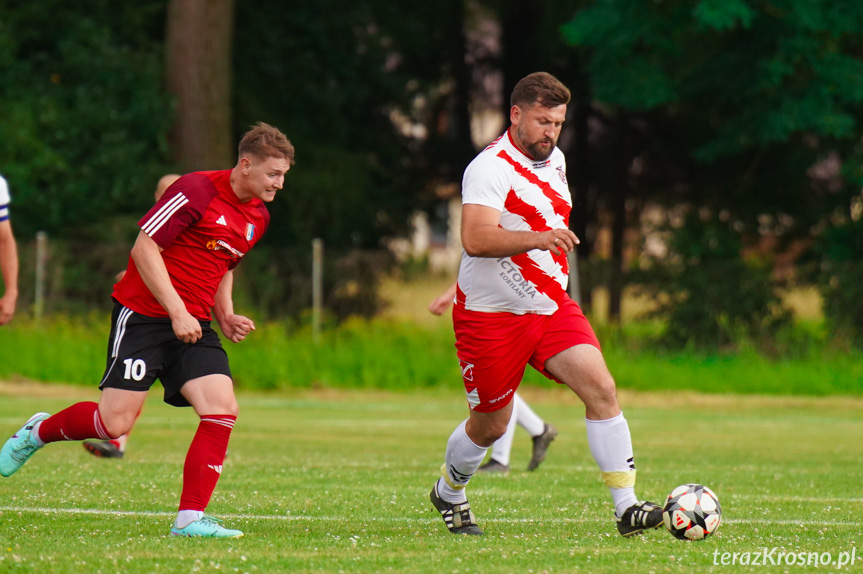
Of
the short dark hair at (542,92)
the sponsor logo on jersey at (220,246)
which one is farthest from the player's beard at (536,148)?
the sponsor logo on jersey at (220,246)

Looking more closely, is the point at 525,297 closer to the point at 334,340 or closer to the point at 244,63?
the point at 334,340

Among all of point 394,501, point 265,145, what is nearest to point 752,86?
point 394,501

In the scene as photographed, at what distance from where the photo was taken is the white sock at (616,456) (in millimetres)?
6449

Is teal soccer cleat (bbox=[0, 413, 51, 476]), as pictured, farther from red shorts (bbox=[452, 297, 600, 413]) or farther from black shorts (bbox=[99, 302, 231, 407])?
red shorts (bbox=[452, 297, 600, 413])

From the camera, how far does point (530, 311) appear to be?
256 inches

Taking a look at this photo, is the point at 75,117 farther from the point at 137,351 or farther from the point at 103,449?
the point at 137,351

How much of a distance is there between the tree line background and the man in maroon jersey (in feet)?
52.7

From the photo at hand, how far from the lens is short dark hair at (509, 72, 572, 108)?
640 cm

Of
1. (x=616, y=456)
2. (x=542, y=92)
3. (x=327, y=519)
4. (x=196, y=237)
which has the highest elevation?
(x=542, y=92)

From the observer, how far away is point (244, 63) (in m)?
28.5

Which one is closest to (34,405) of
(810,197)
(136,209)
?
(136,209)

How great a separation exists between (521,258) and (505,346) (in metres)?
0.45

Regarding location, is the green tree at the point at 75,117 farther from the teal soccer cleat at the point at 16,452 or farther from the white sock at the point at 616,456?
the white sock at the point at 616,456

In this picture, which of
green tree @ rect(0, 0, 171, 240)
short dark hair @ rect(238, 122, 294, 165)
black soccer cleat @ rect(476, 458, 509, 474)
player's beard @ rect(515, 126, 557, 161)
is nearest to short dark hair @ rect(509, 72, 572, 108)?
player's beard @ rect(515, 126, 557, 161)
